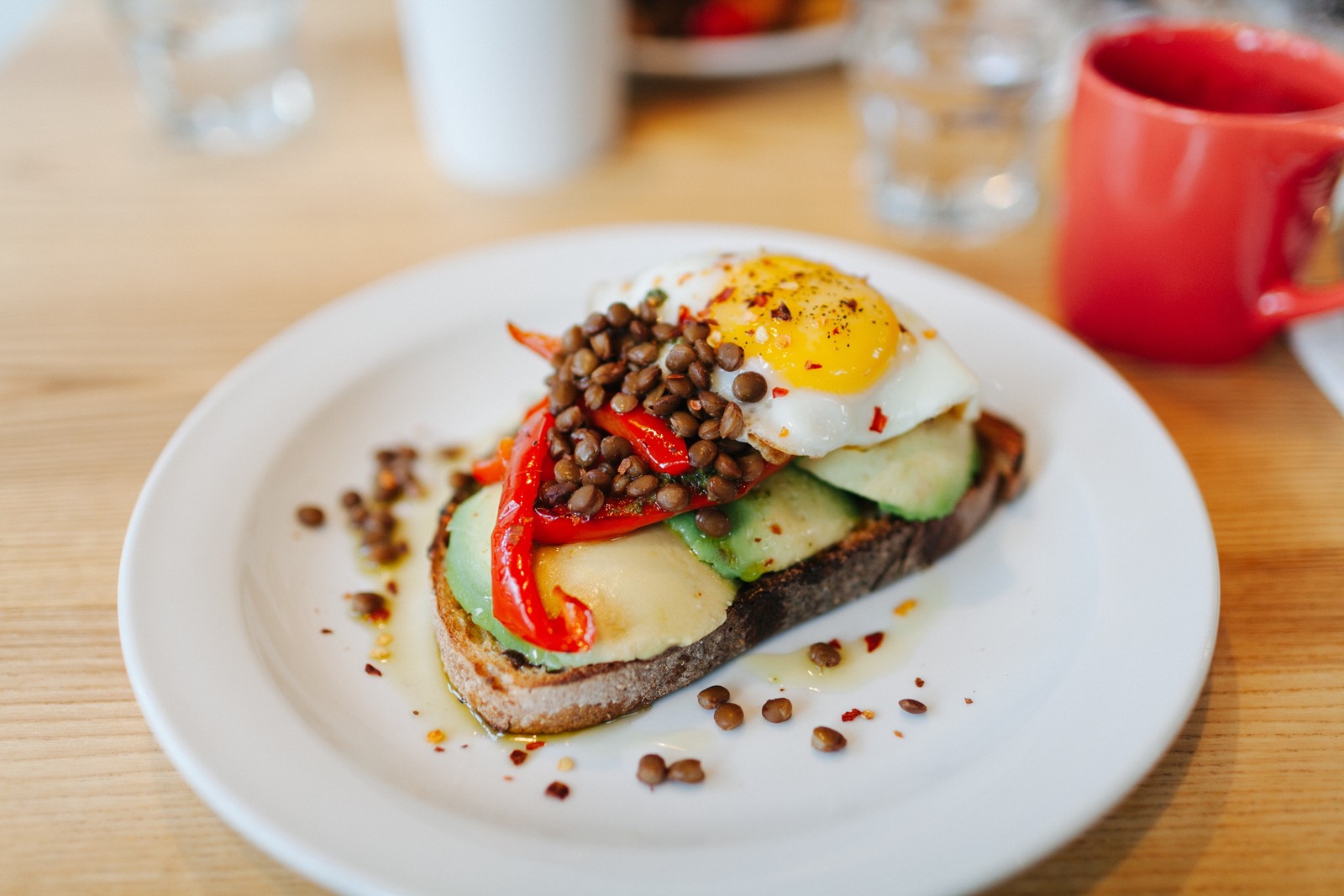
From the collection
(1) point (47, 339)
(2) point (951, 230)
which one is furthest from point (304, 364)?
(2) point (951, 230)

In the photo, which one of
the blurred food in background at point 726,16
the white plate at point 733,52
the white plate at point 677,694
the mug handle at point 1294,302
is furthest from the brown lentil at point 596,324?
the blurred food in background at point 726,16

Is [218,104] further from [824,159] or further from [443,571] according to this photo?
[443,571]

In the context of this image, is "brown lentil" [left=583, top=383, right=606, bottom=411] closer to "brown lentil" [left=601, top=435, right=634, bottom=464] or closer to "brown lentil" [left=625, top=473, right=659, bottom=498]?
"brown lentil" [left=601, top=435, right=634, bottom=464]

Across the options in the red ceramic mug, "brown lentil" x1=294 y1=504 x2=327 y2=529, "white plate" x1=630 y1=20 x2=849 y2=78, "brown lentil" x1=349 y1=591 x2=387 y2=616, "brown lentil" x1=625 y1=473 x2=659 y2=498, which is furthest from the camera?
"white plate" x1=630 y1=20 x2=849 y2=78

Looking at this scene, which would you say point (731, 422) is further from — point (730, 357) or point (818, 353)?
point (818, 353)

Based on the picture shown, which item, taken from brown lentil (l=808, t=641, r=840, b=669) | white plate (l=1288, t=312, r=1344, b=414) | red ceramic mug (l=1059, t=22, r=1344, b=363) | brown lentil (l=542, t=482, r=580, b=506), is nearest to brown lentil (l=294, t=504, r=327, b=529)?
brown lentil (l=542, t=482, r=580, b=506)

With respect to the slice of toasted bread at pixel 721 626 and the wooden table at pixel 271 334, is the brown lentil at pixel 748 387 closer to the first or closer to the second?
the slice of toasted bread at pixel 721 626

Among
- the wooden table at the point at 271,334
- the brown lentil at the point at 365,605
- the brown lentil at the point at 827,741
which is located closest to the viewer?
the wooden table at the point at 271,334
